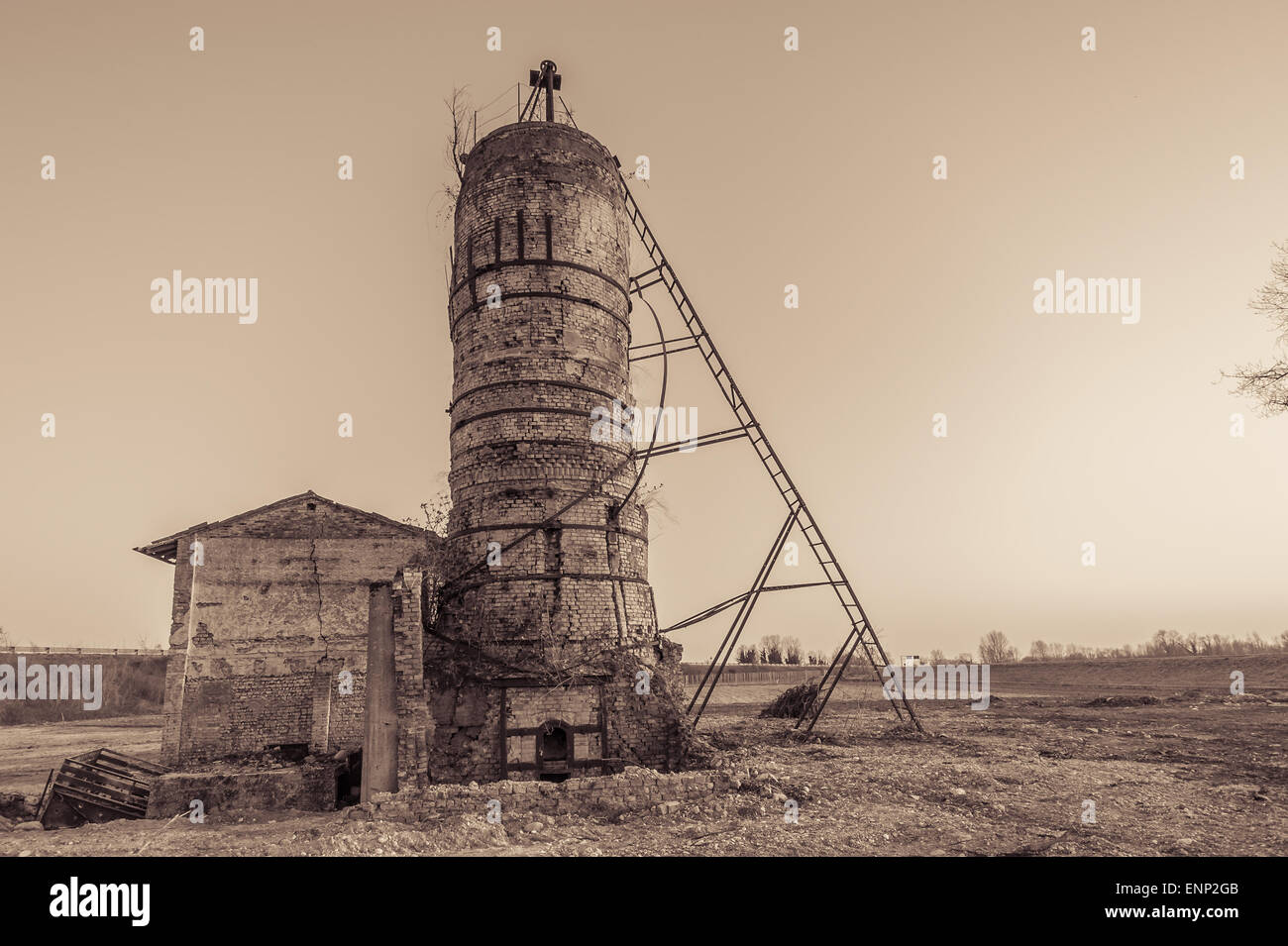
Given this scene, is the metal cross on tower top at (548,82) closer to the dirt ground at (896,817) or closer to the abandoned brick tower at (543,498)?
the abandoned brick tower at (543,498)

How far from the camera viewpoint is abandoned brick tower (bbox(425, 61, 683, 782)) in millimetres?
12398

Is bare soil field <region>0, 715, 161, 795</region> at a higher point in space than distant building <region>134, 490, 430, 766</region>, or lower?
lower

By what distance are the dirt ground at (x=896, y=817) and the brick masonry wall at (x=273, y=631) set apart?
2509mm

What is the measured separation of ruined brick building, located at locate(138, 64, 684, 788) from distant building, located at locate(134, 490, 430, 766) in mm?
34

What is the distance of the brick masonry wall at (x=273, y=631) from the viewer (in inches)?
560

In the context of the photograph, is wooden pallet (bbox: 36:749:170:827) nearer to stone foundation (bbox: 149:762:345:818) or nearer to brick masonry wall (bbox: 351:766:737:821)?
stone foundation (bbox: 149:762:345:818)

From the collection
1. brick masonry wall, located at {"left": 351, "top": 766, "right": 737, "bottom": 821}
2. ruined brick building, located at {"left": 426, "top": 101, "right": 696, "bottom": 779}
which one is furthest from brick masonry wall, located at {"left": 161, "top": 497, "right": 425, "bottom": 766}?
brick masonry wall, located at {"left": 351, "top": 766, "right": 737, "bottom": 821}

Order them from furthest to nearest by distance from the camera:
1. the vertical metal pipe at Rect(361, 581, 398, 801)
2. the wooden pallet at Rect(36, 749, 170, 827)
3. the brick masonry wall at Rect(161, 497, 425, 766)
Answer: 1. the brick masonry wall at Rect(161, 497, 425, 766)
2. the wooden pallet at Rect(36, 749, 170, 827)
3. the vertical metal pipe at Rect(361, 581, 398, 801)

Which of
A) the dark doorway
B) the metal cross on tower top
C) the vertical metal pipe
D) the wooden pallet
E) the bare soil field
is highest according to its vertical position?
the metal cross on tower top

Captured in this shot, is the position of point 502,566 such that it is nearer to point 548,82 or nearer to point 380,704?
point 380,704

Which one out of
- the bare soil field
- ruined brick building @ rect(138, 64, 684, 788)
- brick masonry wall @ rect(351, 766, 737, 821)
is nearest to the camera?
brick masonry wall @ rect(351, 766, 737, 821)

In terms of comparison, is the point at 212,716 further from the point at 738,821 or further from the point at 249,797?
the point at 738,821
